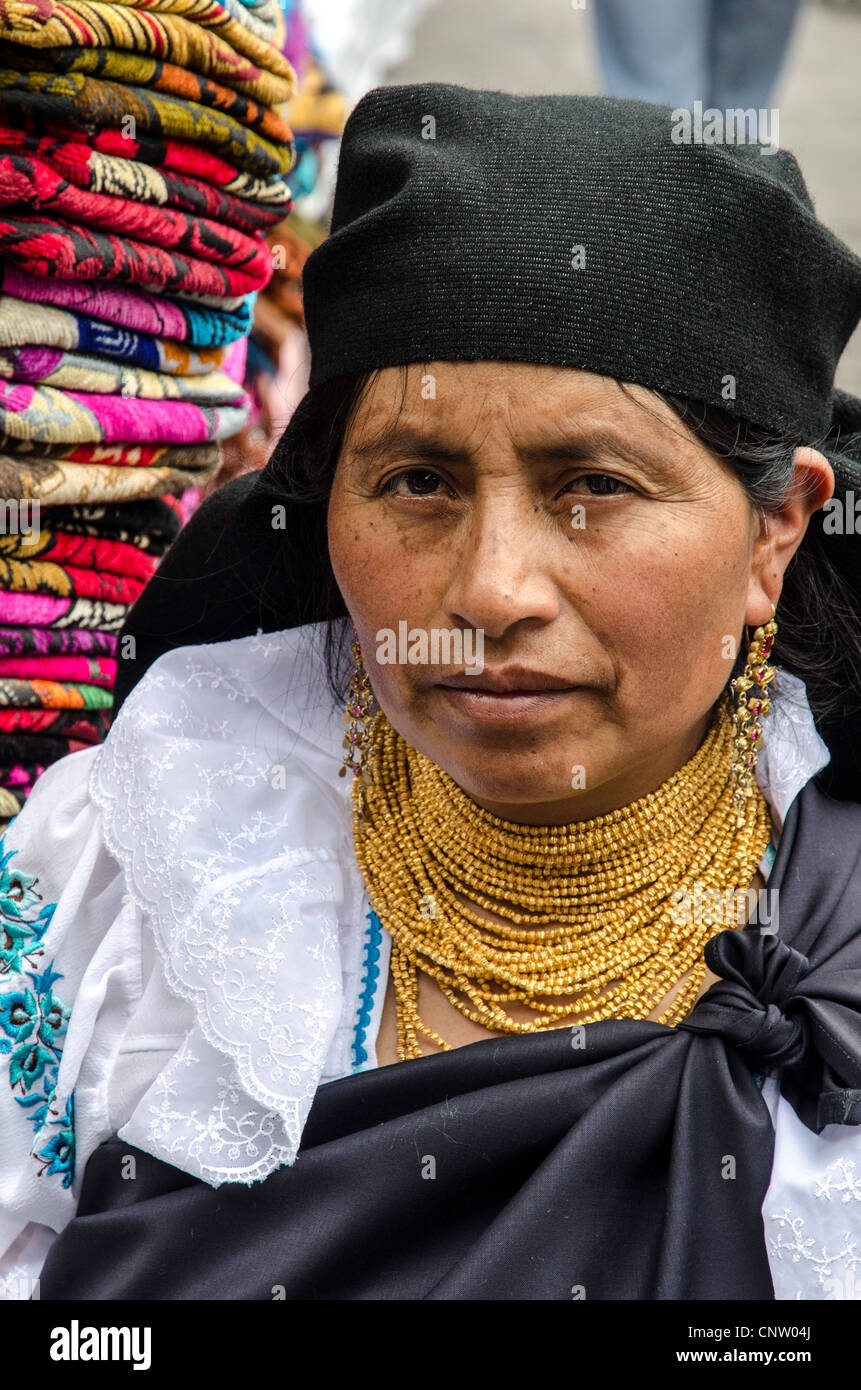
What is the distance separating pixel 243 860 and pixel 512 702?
17.6 inches

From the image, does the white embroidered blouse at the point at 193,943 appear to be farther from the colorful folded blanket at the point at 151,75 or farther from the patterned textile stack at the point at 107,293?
the colorful folded blanket at the point at 151,75

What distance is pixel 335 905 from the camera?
1.84 metres

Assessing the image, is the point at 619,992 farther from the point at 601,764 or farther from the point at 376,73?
the point at 376,73

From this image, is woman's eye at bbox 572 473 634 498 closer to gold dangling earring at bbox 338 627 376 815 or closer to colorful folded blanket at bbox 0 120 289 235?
gold dangling earring at bbox 338 627 376 815

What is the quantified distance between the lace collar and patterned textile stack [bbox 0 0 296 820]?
0.22 metres

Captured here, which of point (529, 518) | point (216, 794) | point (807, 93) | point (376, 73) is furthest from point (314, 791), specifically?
point (807, 93)

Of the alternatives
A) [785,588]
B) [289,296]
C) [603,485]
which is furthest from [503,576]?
[289,296]

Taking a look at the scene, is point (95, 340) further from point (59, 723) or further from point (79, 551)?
point (59, 723)

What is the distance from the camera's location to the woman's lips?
5.04 ft

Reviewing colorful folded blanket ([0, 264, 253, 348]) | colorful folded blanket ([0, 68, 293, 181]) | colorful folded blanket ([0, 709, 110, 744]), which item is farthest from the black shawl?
colorful folded blanket ([0, 68, 293, 181])

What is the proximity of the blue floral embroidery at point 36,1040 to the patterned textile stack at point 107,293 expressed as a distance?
0.29m

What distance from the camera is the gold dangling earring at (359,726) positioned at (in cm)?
188

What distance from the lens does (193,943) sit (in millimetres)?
1685
